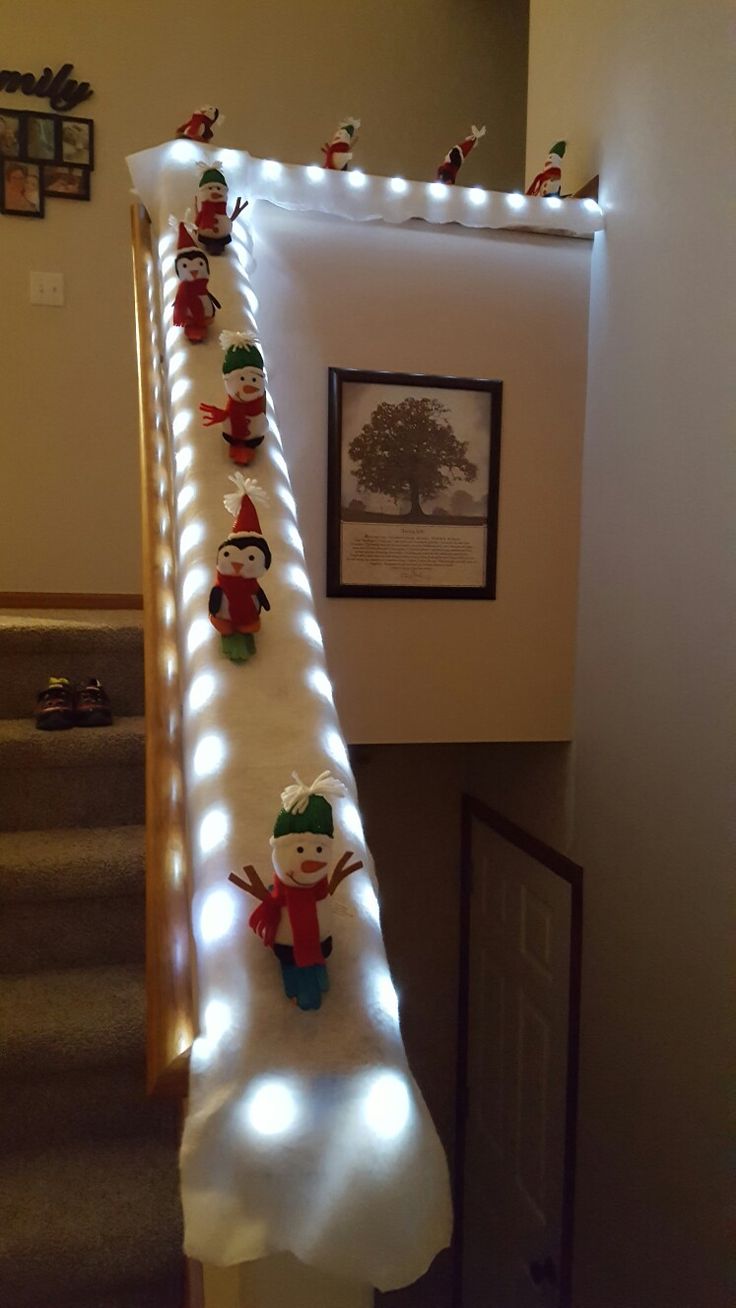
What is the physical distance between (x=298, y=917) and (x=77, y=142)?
3107mm

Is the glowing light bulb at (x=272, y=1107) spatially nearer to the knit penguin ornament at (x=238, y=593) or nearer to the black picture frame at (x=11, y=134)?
the knit penguin ornament at (x=238, y=593)

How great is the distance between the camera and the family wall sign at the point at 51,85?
3.01m

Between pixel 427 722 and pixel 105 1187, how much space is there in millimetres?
1307

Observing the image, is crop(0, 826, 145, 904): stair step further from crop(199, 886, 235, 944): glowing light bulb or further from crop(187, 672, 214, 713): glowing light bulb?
crop(199, 886, 235, 944): glowing light bulb

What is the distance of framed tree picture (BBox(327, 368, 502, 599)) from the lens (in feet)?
7.33

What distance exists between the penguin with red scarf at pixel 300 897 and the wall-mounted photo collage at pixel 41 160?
9.57ft

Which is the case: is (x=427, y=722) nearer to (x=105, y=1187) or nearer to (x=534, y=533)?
(x=534, y=533)

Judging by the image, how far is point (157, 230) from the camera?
82.9 inches

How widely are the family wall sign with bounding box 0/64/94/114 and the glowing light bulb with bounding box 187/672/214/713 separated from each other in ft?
9.00

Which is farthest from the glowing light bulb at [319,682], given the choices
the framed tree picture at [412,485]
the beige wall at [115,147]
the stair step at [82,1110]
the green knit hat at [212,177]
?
the beige wall at [115,147]

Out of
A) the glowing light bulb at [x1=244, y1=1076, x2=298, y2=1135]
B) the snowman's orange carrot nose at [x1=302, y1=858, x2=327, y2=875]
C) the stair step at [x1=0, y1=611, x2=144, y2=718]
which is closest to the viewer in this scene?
the glowing light bulb at [x1=244, y1=1076, x2=298, y2=1135]

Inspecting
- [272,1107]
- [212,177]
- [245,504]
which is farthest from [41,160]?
[272,1107]

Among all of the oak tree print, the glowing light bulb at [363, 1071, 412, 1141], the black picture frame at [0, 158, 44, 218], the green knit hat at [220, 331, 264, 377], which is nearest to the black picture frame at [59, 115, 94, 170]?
the black picture frame at [0, 158, 44, 218]

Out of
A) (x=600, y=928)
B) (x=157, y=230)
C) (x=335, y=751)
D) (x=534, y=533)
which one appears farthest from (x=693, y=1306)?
(x=157, y=230)
